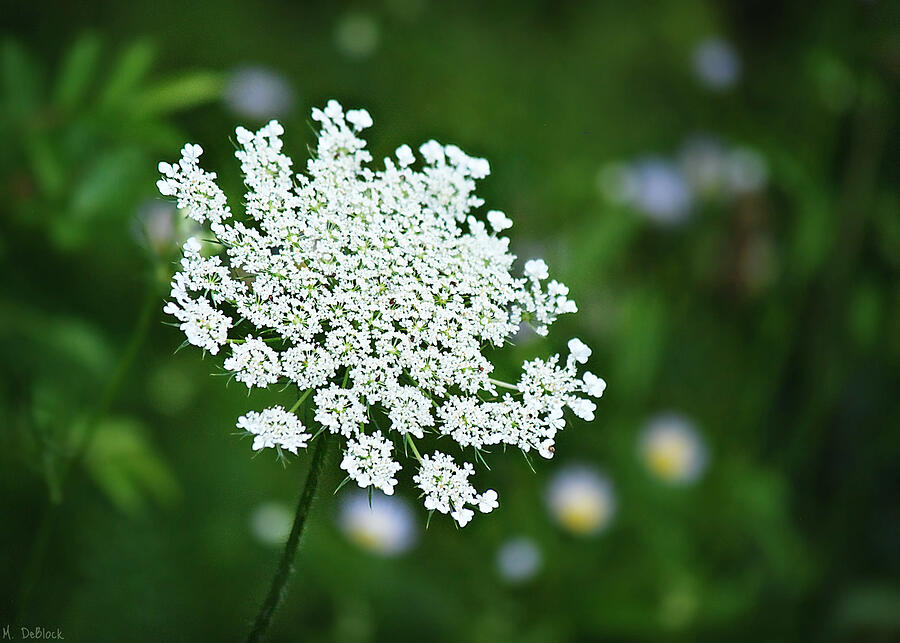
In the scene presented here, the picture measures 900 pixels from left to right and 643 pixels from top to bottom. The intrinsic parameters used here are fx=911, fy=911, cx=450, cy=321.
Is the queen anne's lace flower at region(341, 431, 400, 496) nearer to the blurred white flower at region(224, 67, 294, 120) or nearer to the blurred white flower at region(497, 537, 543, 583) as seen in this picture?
the blurred white flower at region(497, 537, 543, 583)

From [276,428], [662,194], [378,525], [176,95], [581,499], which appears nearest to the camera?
[276,428]

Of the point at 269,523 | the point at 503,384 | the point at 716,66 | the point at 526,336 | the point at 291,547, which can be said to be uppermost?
the point at 716,66

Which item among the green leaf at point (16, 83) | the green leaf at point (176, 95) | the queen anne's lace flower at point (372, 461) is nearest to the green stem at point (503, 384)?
the queen anne's lace flower at point (372, 461)

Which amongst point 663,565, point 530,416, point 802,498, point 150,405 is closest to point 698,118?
point 802,498

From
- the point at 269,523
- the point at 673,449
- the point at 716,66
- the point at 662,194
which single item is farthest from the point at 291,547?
the point at 716,66

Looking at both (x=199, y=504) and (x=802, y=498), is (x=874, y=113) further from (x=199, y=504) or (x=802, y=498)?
(x=199, y=504)

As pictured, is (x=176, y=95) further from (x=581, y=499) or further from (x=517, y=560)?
(x=581, y=499)

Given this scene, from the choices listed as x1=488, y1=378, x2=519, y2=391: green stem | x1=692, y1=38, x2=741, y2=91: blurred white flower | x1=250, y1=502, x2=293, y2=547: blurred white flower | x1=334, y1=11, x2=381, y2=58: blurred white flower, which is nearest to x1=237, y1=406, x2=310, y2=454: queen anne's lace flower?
x1=488, y1=378, x2=519, y2=391: green stem
